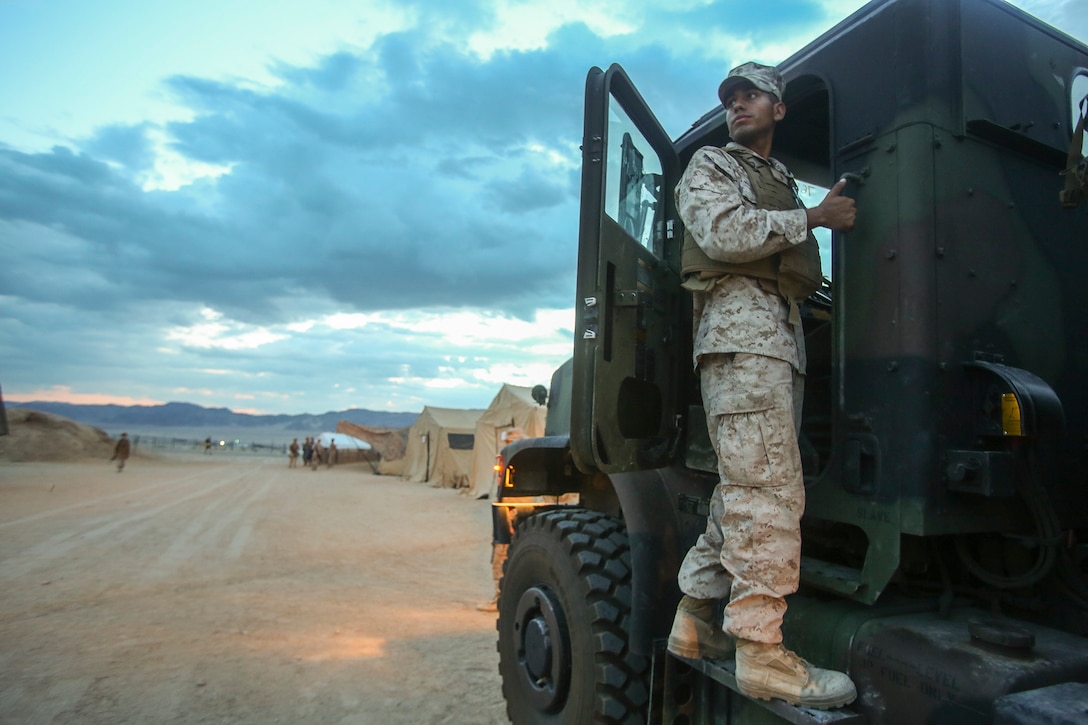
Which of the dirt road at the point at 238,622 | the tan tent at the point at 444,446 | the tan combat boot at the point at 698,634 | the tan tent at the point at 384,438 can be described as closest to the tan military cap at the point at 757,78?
the tan combat boot at the point at 698,634

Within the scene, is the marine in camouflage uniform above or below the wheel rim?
above

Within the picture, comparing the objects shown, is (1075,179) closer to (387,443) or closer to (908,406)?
(908,406)

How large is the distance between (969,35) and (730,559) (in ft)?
5.70

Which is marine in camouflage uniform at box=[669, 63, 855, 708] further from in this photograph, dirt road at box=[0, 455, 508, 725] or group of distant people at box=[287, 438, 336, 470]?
group of distant people at box=[287, 438, 336, 470]

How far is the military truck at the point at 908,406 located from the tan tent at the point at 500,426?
58.9 ft

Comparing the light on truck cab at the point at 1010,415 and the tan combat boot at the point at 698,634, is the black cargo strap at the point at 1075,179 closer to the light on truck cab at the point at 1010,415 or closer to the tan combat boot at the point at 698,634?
the light on truck cab at the point at 1010,415

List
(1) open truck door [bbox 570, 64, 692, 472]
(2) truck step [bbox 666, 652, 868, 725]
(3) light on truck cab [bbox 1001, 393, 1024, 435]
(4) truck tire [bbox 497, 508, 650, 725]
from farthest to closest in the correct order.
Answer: (4) truck tire [bbox 497, 508, 650, 725] < (1) open truck door [bbox 570, 64, 692, 472] < (3) light on truck cab [bbox 1001, 393, 1024, 435] < (2) truck step [bbox 666, 652, 868, 725]

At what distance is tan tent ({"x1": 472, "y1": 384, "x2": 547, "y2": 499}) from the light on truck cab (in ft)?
61.8

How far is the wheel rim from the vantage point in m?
2.85


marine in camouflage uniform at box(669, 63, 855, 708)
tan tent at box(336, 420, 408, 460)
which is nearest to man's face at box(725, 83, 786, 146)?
marine in camouflage uniform at box(669, 63, 855, 708)

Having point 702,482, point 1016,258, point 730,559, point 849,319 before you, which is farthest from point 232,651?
point 1016,258

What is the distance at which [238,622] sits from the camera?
19.2 ft

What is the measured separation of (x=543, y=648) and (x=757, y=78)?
2352 millimetres

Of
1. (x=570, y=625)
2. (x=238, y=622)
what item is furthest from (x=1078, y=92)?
(x=238, y=622)
